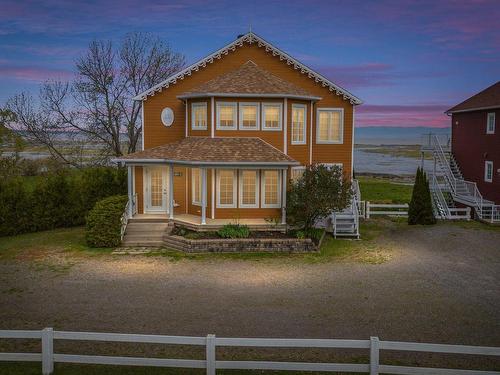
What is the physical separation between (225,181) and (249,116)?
3.67 meters

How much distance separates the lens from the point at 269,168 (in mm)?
23484

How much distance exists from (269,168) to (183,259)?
6.35 m

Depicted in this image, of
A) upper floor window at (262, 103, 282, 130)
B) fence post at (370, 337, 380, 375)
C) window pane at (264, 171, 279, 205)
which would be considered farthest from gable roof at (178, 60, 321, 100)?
fence post at (370, 337, 380, 375)

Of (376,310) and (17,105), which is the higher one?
(17,105)

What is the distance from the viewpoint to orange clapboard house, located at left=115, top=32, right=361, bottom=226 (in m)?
24.0

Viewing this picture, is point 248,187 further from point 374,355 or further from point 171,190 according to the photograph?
point 374,355

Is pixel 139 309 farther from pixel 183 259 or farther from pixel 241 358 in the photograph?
pixel 183 259

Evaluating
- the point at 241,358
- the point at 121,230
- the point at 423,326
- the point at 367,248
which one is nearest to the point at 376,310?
the point at 423,326

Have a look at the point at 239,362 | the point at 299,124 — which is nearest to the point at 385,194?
the point at 299,124

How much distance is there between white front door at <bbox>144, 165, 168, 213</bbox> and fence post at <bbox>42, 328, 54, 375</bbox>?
55.5 feet

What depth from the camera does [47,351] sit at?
9078mm

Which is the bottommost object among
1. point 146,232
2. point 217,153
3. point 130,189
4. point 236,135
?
point 146,232

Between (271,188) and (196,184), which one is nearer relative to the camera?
(271,188)

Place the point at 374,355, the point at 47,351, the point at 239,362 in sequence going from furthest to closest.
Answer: the point at 47,351 < the point at 239,362 < the point at 374,355
